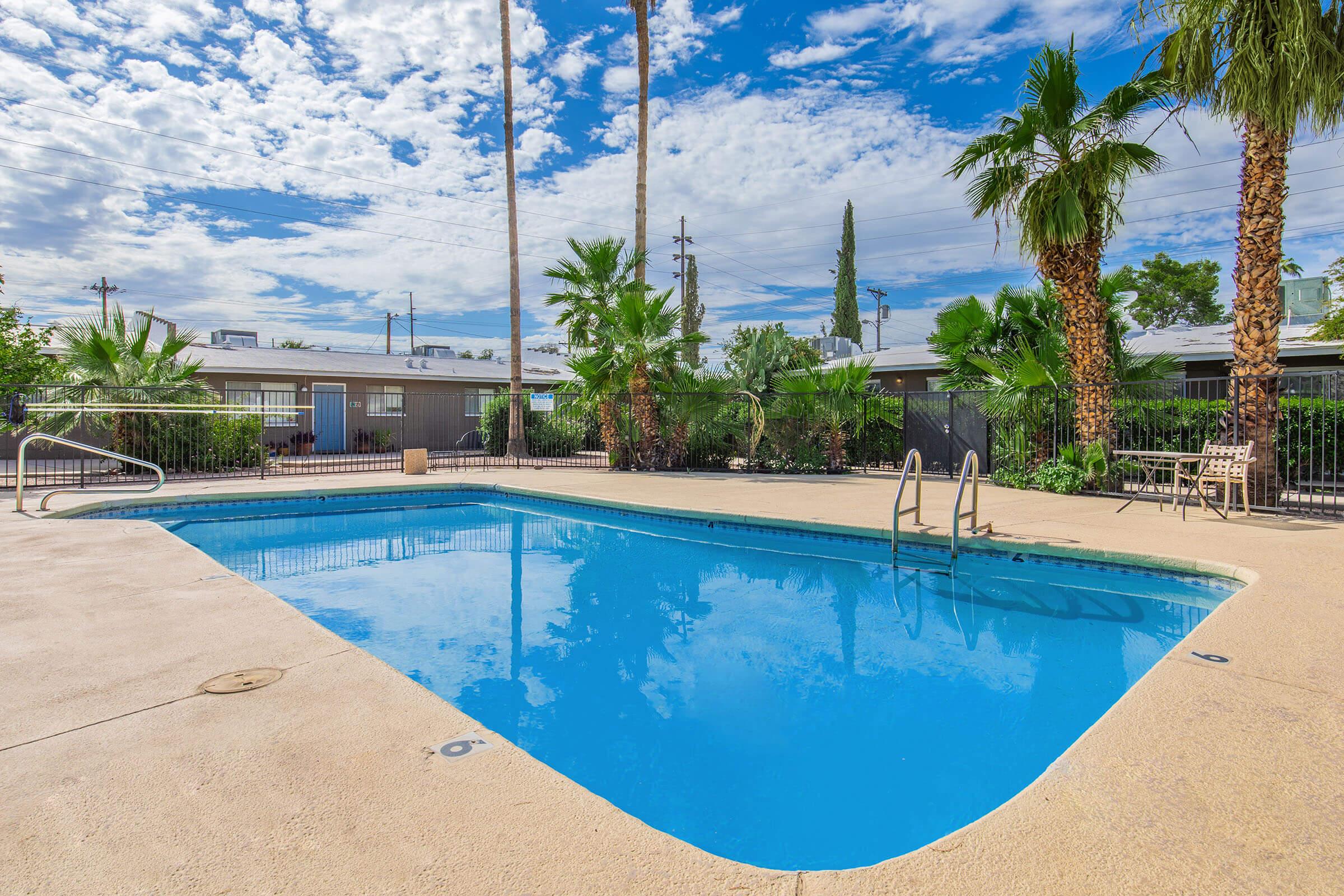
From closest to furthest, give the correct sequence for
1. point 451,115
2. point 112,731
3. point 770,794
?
1. point 112,731
2. point 770,794
3. point 451,115

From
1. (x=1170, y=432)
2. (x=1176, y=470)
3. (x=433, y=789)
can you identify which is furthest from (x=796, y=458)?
(x=433, y=789)

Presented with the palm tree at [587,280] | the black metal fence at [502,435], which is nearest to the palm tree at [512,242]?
the black metal fence at [502,435]

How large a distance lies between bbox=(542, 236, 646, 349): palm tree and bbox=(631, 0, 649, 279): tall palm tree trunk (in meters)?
2.38

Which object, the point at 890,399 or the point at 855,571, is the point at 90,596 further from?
the point at 890,399

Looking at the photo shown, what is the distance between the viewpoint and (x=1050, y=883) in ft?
5.87

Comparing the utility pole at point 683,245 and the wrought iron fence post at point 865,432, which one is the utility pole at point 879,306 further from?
the wrought iron fence post at point 865,432

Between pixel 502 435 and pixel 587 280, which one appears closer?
pixel 587 280

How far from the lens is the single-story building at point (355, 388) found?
794 inches

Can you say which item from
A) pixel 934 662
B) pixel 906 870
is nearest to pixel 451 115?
pixel 934 662

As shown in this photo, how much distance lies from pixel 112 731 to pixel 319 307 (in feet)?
169

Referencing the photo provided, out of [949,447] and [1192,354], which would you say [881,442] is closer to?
[949,447]

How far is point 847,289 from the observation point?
40656mm

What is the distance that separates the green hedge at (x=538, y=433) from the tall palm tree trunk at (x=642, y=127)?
17.9 feet

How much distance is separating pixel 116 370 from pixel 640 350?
9842 millimetres
